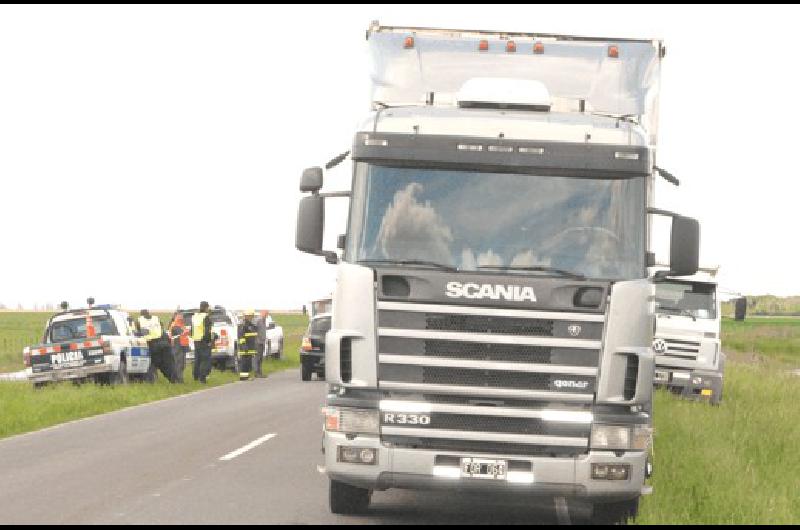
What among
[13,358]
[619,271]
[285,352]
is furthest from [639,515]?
[13,358]

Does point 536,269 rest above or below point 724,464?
above

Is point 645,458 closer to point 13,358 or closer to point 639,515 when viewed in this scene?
point 639,515

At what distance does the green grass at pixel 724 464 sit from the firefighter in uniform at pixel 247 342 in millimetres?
12921

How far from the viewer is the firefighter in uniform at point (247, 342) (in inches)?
1208

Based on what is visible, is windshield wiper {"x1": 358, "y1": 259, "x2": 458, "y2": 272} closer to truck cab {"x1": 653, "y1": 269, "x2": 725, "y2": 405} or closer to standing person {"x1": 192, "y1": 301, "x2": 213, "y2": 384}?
truck cab {"x1": 653, "y1": 269, "x2": 725, "y2": 405}

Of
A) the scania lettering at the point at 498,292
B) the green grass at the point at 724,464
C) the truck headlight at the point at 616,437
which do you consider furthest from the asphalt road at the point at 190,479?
the scania lettering at the point at 498,292

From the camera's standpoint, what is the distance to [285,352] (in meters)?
49.8

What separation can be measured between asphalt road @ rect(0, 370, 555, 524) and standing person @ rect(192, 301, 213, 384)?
899cm

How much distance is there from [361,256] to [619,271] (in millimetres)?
1928

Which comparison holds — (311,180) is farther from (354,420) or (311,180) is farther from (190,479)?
(190,479)

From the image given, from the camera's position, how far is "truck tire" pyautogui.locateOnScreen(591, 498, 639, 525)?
9.09 m

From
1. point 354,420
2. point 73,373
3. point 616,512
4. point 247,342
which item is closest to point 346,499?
point 354,420

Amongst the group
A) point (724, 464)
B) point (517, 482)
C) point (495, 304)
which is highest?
point (495, 304)

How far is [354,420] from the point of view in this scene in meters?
8.67
